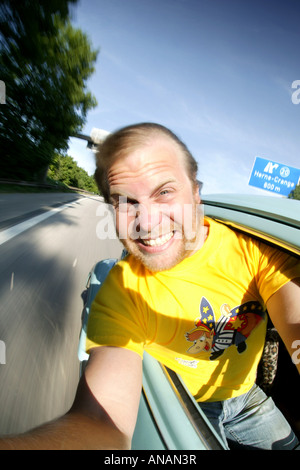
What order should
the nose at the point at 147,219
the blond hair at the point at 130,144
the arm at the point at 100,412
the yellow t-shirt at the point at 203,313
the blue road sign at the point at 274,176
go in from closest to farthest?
1. the arm at the point at 100,412
2. the yellow t-shirt at the point at 203,313
3. the nose at the point at 147,219
4. the blond hair at the point at 130,144
5. the blue road sign at the point at 274,176

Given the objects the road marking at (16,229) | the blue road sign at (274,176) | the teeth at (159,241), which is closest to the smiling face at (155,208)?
the teeth at (159,241)

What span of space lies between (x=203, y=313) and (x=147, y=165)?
97 centimetres

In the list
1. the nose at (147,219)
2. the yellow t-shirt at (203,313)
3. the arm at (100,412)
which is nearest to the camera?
the arm at (100,412)

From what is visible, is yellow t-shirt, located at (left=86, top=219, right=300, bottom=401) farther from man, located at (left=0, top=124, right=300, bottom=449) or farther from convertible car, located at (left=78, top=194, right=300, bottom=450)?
convertible car, located at (left=78, top=194, right=300, bottom=450)

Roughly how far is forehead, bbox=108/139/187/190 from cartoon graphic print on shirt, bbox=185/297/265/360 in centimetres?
82

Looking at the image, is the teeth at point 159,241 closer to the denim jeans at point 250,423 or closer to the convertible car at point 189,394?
the convertible car at point 189,394

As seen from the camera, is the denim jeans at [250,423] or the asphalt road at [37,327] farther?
the asphalt road at [37,327]

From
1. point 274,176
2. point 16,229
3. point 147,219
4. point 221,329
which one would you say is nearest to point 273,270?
point 221,329

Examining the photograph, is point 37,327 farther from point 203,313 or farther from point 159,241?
point 203,313

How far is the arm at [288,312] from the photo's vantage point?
3.05ft

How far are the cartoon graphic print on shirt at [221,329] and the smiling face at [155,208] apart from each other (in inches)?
14.3

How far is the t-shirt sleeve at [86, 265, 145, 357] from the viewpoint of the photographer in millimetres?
1050

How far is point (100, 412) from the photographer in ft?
2.72

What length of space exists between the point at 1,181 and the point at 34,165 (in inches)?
258
